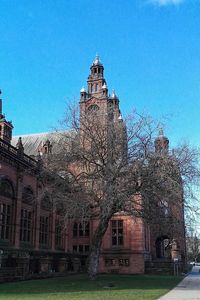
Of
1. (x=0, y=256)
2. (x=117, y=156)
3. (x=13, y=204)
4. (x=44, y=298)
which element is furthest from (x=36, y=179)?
(x=44, y=298)

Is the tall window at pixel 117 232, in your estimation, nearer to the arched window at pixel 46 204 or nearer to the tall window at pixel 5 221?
the arched window at pixel 46 204

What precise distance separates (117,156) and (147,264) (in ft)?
84.4

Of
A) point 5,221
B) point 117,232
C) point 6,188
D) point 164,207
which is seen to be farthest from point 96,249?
point 117,232

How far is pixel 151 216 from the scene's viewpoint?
27.8 metres

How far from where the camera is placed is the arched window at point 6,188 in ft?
105

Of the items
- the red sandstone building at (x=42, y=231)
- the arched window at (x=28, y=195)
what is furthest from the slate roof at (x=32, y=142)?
the arched window at (x=28, y=195)

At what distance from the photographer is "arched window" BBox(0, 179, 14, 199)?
32.1 meters

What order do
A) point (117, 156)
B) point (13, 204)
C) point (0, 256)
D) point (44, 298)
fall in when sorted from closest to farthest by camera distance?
point (44, 298) → point (117, 156) → point (0, 256) → point (13, 204)

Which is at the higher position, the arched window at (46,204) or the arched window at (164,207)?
the arched window at (46,204)

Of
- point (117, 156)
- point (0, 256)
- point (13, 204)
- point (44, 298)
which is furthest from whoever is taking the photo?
point (13, 204)

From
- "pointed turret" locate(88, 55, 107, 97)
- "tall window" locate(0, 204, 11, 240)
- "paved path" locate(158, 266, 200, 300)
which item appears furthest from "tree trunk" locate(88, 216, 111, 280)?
"pointed turret" locate(88, 55, 107, 97)

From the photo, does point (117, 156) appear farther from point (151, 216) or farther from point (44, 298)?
point (44, 298)

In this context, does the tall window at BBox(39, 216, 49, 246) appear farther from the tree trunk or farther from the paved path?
the paved path

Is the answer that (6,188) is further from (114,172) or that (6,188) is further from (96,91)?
(96,91)
